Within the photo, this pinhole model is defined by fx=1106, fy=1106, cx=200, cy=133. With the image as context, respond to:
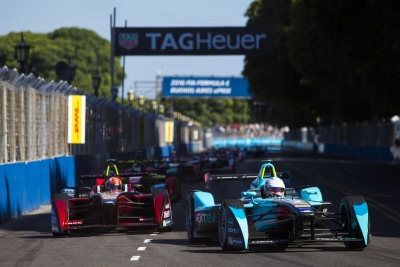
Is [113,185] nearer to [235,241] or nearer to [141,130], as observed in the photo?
[235,241]

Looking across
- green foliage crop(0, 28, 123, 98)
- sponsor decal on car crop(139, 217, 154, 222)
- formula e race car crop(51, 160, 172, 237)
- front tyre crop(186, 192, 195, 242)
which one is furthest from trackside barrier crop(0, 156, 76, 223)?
green foliage crop(0, 28, 123, 98)

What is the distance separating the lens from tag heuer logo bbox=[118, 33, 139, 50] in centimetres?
5491

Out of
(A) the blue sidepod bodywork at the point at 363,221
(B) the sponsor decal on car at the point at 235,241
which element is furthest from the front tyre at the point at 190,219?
(A) the blue sidepod bodywork at the point at 363,221

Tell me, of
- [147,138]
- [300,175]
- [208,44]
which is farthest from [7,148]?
[147,138]

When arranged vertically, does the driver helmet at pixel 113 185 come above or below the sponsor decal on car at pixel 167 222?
above

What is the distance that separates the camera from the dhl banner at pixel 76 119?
3164 cm

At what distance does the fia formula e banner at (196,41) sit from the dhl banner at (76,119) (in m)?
22.5

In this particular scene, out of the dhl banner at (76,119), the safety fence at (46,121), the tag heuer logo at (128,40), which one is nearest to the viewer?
the safety fence at (46,121)

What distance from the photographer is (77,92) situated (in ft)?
107

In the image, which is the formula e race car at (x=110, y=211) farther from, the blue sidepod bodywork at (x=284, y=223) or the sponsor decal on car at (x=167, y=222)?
the blue sidepod bodywork at (x=284, y=223)

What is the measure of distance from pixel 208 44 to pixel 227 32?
3.62 ft

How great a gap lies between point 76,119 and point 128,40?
2349 centimetres

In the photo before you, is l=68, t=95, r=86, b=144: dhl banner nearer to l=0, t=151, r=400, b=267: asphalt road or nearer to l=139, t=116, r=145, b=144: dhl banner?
l=0, t=151, r=400, b=267: asphalt road

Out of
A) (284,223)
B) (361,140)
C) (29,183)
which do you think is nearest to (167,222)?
(284,223)
